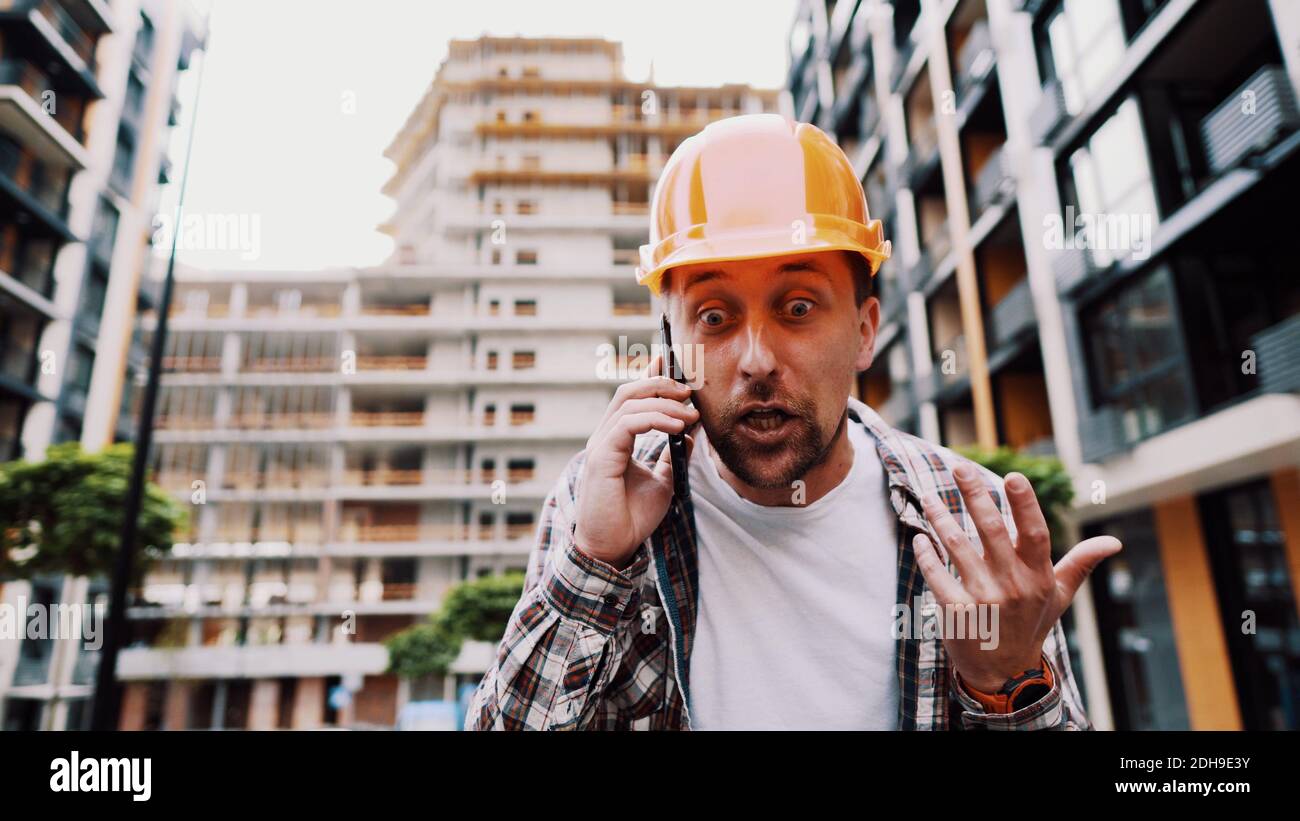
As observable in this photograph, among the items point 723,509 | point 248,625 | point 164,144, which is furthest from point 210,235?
point 248,625

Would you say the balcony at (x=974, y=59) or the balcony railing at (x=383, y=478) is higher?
the balcony at (x=974, y=59)

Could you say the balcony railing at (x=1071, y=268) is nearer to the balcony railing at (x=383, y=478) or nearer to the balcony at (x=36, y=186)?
the balcony at (x=36, y=186)

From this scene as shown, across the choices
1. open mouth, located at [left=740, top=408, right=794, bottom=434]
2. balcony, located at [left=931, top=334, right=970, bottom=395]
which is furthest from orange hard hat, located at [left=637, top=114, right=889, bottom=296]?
balcony, located at [left=931, top=334, right=970, bottom=395]

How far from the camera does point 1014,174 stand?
35.5 ft

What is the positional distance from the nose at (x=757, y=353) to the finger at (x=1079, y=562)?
0.45 meters

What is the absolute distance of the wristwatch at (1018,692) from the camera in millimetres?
975

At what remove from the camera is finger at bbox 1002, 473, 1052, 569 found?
2.72ft

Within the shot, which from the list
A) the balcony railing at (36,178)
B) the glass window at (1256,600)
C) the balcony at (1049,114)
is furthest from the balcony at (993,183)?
the balcony railing at (36,178)

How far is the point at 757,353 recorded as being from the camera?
1.07 metres

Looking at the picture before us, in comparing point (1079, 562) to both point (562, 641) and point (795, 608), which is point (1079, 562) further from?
point (562, 641)

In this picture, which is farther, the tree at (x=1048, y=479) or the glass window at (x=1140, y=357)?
the tree at (x=1048, y=479)
